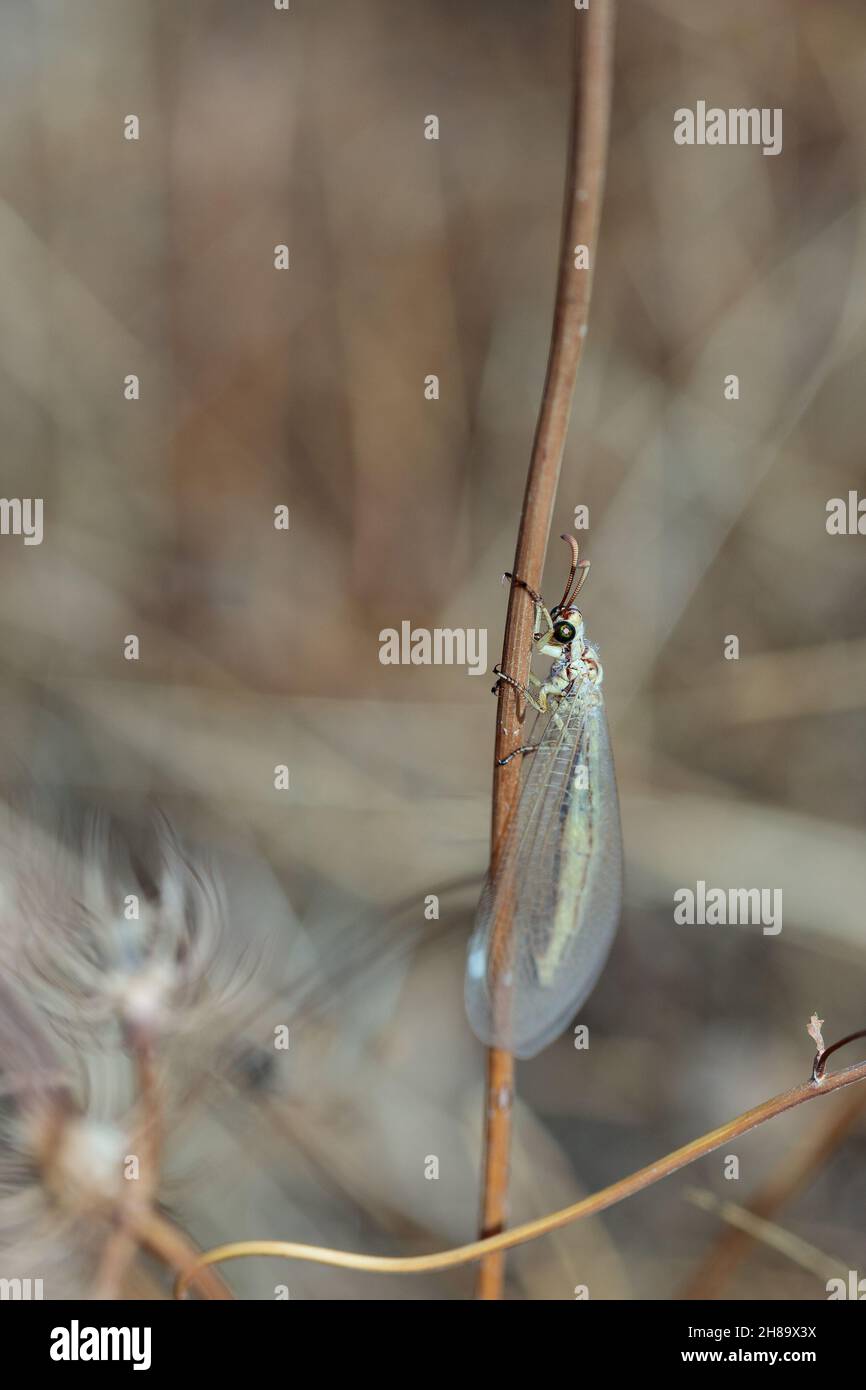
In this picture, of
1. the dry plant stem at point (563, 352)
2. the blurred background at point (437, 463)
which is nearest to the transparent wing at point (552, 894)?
the dry plant stem at point (563, 352)

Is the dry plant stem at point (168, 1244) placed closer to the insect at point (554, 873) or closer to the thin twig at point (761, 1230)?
the insect at point (554, 873)

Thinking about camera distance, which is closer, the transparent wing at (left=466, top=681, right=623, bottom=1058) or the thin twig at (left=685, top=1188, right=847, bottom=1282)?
the transparent wing at (left=466, top=681, right=623, bottom=1058)

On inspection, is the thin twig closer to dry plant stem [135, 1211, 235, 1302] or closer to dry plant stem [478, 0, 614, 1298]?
dry plant stem [478, 0, 614, 1298]

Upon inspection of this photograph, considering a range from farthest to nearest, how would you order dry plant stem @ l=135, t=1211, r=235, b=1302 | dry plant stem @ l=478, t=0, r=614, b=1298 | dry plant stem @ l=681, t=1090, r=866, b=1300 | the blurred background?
the blurred background
dry plant stem @ l=681, t=1090, r=866, b=1300
dry plant stem @ l=135, t=1211, r=235, b=1302
dry plant stem @ l=478, t=0, r=614, b=1298

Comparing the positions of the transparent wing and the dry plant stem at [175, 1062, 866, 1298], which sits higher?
the transparent wing

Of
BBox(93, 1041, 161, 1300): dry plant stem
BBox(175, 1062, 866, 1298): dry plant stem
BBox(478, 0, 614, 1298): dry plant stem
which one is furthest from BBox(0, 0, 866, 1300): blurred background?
BBox(478, 0, 614, 1298): dry plant stem

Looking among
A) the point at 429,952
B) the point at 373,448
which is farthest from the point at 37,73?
the point at 429,952

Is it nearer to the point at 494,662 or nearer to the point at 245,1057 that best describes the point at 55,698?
the point at 494,662
